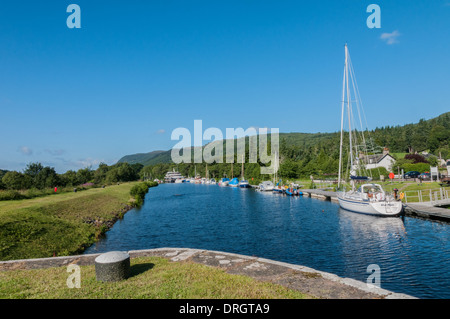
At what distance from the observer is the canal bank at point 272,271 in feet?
28.8

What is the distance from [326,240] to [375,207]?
483 inches

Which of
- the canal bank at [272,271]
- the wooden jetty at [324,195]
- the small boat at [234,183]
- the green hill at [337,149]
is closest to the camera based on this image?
the canal bank at [272,271]

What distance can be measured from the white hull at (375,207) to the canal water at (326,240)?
2.79 ft

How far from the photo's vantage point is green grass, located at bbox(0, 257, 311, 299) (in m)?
8.59

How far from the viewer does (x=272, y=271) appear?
36.3 feet

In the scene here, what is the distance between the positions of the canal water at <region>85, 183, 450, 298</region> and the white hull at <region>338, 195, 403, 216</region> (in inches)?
33.5

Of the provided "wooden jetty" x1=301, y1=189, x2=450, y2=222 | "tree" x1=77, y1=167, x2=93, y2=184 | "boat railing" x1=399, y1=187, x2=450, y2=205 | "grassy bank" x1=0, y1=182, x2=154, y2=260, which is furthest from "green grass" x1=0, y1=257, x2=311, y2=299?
"tree" x1=77, y1=167, x2=93, y2=184

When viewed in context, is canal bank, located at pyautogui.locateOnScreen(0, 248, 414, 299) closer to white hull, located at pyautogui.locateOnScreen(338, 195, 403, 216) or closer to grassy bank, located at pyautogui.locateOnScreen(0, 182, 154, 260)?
grassy bank, located at pyautogui.locateOnScreen(0, 182, 154, 260)

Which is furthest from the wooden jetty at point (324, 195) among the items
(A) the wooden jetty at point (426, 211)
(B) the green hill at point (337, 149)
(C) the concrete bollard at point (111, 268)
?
(C) the concrete bollard at point (111, 268)

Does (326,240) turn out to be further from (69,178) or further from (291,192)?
(69,178)

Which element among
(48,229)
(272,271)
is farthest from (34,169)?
(272,271)

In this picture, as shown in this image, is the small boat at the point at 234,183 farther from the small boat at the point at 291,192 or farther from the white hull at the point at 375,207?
the white hull at the point at 375,207
